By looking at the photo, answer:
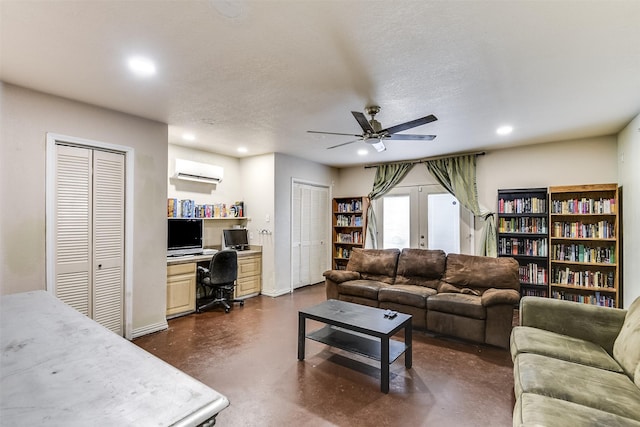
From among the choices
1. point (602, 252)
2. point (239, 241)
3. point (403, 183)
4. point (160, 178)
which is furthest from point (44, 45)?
point (602, 252)

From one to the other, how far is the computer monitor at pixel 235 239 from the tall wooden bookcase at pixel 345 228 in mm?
2056

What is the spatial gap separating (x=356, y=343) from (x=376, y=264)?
71.9 inches

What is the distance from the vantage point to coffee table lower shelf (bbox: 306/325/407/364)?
259 centimetres

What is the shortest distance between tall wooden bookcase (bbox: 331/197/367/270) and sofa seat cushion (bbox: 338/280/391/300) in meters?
2.09

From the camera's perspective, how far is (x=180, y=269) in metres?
4.15

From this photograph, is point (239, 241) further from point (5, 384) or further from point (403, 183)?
point (5, 384)

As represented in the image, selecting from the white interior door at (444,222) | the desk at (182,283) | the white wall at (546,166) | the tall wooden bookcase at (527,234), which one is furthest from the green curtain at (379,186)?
the desk at (182,283)

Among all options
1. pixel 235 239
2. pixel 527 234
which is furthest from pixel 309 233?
pixel 527 234

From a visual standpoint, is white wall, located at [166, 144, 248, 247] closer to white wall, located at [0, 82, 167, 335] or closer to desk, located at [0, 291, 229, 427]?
white wall, located at [0, 82, 167, 335]

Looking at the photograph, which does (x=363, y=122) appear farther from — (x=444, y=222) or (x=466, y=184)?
(x=444, y=222)

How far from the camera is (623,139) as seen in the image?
3.74 metres

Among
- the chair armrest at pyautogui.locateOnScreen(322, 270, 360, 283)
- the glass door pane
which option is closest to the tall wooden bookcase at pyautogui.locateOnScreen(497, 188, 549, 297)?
the glass door pane

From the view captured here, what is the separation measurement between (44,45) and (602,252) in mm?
6249

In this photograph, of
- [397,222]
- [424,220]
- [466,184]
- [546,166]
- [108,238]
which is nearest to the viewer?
[108,238]
